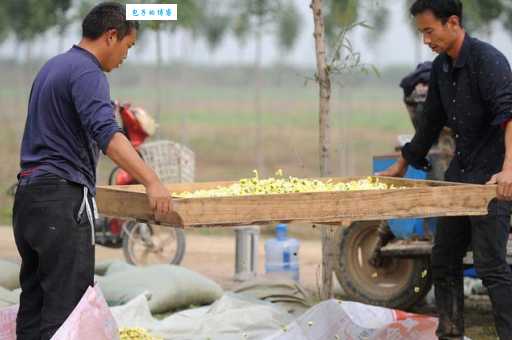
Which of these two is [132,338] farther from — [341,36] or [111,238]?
[111,238]

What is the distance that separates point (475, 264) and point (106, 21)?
2205mm

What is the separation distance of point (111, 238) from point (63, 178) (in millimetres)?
5296

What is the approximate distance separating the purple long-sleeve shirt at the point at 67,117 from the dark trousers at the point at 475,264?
2.01m

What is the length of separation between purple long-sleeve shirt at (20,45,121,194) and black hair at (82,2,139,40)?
0.10 meters

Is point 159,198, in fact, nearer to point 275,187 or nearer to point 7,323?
point 275,187

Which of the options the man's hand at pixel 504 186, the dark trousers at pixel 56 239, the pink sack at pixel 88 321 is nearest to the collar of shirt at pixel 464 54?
the man's hand at pixel 504 186

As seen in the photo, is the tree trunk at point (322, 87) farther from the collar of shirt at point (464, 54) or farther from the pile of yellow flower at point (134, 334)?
the pile of yellow flower at point (134, 334)

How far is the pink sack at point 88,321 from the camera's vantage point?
471 centimetres

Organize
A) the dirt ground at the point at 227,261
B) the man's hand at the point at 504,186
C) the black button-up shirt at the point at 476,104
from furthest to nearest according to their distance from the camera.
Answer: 1. the dirt ground at the point at 227,261
2. the black button-up shirt at the point at 476,104
3. the man's hand at the point at 504,186

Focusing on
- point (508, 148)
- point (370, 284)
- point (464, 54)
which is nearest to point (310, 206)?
point (508, 148)

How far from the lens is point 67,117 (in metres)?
4.88

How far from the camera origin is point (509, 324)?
5.70m

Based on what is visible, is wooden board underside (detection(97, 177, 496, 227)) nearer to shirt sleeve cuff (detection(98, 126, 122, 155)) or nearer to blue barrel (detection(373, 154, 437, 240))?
shirt sleeve cuff (detection(98, 126, 122, 155))

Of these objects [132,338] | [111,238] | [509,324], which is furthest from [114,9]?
[111,238]
